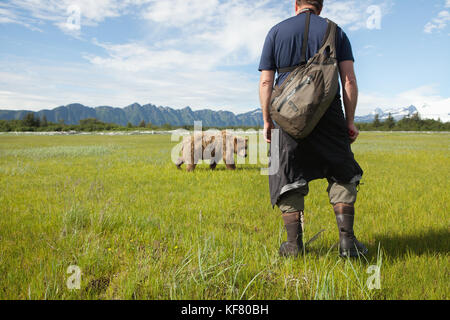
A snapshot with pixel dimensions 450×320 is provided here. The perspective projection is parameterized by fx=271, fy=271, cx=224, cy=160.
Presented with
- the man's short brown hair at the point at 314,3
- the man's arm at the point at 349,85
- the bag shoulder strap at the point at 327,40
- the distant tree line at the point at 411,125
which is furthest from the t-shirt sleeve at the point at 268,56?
the distant tree line at the point at 411,125

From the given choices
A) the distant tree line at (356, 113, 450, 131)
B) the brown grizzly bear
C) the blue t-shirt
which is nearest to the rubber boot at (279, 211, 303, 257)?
the blue t-shirt

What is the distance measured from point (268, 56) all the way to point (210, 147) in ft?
20.7

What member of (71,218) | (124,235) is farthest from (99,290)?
(71,218)

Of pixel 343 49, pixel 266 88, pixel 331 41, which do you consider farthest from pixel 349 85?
pixel 266 88

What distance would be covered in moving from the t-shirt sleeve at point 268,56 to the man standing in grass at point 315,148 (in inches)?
0.4

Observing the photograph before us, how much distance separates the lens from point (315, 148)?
2678mm

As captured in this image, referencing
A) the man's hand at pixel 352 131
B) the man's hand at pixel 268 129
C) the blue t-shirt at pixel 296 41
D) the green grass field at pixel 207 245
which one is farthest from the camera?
the man's hand at pixel 268 129

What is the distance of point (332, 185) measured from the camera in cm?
284

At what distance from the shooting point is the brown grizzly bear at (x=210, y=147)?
8922 mm

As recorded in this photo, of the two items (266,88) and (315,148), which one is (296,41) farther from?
(315,148)

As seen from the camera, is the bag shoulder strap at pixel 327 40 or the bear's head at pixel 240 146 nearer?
the bag shoulder strap at pixel 327 40

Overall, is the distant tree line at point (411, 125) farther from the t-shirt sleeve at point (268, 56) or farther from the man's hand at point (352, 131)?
the t-shirt sleeve at point (268, 56)

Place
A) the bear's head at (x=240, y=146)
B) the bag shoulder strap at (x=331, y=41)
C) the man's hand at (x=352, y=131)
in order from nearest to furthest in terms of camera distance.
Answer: the bag shoulder strap at (x=331, y=41) < the man's hand at (x=352, y=131) < the bear's head at (x=240, y=146)

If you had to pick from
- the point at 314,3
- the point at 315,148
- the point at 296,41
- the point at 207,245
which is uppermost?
the point at 314,3
